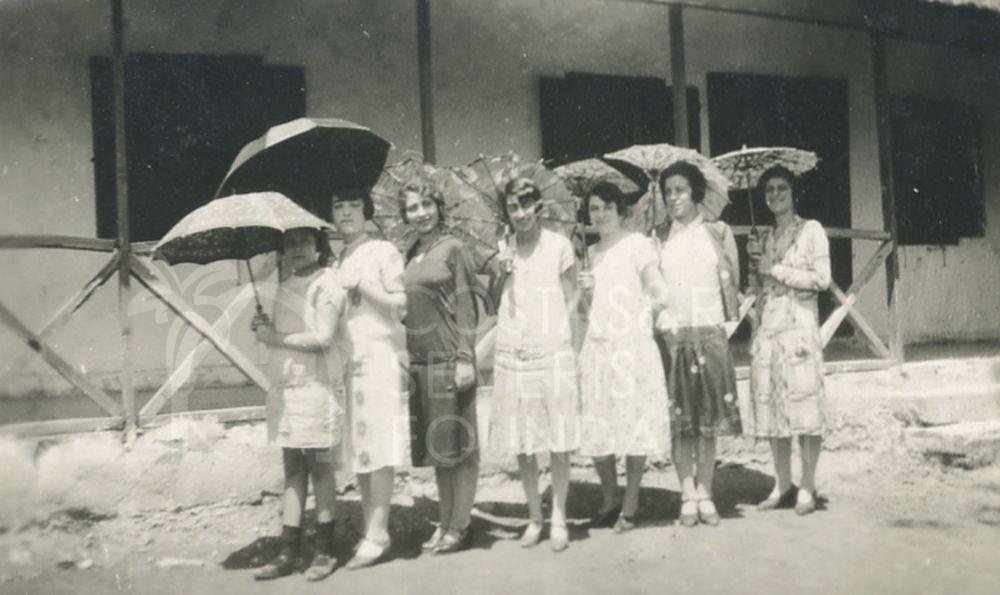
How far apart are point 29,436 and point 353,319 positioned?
83.7 inches

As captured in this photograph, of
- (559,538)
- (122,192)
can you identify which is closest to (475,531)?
(559,538)

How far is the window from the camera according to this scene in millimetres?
8977

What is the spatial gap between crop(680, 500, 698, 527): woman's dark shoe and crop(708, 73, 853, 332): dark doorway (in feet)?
13.1

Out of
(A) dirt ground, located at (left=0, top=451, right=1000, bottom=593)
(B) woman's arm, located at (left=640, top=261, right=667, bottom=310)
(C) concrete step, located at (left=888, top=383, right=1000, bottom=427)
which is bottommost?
(A) dirt ground, located at (left=0, top=451, right=1000, bottom=593)

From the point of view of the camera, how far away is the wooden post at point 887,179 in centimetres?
727

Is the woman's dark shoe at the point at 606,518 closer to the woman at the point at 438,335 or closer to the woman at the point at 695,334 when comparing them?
the woman at the point at 695,334

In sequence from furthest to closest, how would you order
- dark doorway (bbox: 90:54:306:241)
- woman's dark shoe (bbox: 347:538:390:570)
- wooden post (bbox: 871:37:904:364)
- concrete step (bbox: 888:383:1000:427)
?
wooden post (bbox: 871:37:904:364)
concrete step (bbox: 888:383:1000:427)
dark doorway (bbox: 90:54:306:241)
woman's dark shoe (bbox: 347:538:390:570)

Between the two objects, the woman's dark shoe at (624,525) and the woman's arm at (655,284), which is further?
the woman's dark shoe at (624,525)

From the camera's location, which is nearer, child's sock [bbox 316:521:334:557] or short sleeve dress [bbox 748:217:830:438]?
child's sock [bbox 316:521:334:557]

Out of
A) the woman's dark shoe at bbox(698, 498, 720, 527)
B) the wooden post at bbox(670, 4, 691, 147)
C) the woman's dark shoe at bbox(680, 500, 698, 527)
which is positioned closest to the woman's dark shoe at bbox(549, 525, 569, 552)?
the woman's dark shoe at bbox(680, 500, 698, 527)

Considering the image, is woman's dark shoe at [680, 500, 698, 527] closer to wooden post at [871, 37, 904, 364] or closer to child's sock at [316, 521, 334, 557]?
child's sock at [316, 521, 334, 557]

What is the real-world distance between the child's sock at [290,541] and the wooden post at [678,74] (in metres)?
3.88

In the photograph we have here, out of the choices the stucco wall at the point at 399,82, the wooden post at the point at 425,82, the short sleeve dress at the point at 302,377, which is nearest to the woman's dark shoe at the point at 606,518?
the short sleeve dress at the point at 302,377

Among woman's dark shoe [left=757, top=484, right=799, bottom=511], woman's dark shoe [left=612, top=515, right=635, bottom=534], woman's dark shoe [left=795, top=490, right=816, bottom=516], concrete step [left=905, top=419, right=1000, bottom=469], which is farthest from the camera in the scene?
concrete step [left=905, top=419, right=1000, bottom=469]
